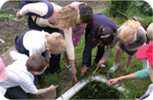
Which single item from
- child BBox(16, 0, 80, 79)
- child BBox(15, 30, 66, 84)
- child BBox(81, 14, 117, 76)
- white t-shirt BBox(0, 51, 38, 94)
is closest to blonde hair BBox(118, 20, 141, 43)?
child BBox(81, 14, 117, 76)

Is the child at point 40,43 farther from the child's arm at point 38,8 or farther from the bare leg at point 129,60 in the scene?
the bare leg at point 129,60

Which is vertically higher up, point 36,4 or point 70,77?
point 36,4

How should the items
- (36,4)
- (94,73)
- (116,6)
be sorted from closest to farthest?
(36,4)
(94,73)
(116,6)

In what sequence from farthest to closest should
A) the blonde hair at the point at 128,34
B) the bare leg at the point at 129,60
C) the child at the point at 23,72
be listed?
1. the bare leg at the point at 129,60
2. the blonde hair at the point at 128,34
3. the child at the point at 23,72

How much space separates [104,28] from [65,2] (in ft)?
8.70

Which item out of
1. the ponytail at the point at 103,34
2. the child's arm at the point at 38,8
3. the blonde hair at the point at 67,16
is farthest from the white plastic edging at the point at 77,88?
the child's arm at the point at 38,8

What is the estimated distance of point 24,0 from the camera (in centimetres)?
189

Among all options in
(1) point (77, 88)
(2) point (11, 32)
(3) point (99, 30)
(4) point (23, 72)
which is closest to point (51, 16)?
(3) point (99, 30)

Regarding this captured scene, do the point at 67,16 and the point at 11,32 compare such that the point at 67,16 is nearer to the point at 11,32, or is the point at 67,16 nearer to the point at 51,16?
the point at 51,16

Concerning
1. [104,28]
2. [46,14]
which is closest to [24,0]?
[46,14]

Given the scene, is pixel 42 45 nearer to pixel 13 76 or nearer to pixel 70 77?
pixel 13 76

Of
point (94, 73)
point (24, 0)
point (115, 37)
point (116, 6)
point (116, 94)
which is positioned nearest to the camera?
point (24, 0)

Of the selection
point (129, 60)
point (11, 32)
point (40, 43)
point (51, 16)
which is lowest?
point (129, 60)

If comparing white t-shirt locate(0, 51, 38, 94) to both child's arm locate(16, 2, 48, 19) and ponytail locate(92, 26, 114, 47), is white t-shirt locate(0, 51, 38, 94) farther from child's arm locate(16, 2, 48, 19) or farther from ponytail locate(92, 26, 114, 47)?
ponytail locate(92, 26, 114, 47)
